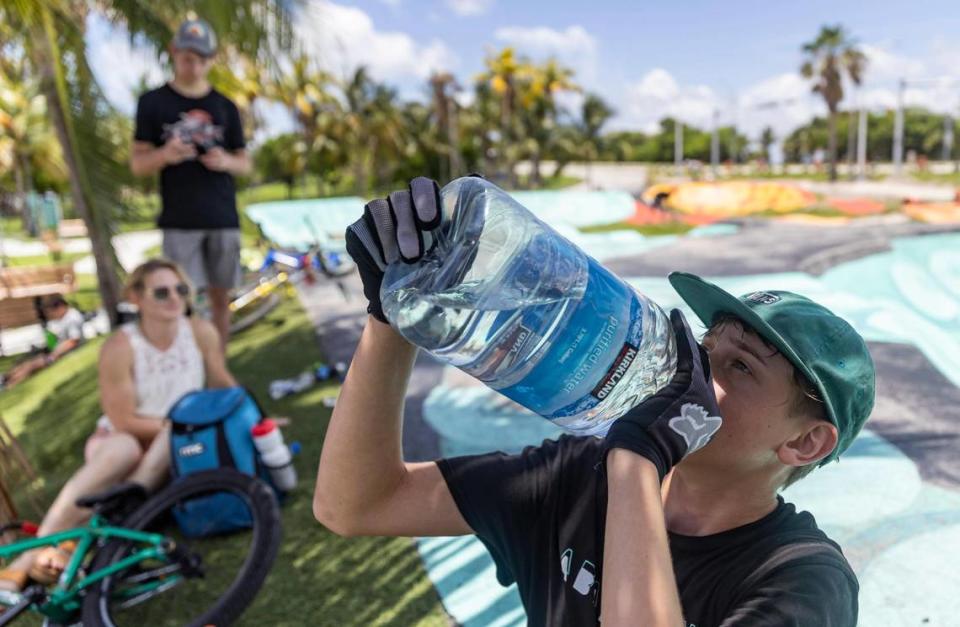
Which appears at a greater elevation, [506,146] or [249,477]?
[506,146]

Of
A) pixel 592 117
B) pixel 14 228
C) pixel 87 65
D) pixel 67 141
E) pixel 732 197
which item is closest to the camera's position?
pixel 87 65

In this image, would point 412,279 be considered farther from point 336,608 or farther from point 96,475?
point 96,475

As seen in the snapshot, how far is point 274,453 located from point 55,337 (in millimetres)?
6383

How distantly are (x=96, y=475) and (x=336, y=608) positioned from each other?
1.30 metres

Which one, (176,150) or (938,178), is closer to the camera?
(176,150)

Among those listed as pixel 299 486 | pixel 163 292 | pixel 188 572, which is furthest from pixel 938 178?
pixel 188 572

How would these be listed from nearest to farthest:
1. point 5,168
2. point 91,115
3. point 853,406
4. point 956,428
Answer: point 853,406, point 956,428, point 91,115, point 5,168

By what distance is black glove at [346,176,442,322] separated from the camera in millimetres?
1175

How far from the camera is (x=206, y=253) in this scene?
5008 millimetres

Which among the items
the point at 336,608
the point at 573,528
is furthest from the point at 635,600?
the point at 336,608

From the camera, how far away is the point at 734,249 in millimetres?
10250

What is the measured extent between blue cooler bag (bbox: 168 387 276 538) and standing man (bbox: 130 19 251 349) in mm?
1817

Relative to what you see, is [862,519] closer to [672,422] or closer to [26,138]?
[672,422]

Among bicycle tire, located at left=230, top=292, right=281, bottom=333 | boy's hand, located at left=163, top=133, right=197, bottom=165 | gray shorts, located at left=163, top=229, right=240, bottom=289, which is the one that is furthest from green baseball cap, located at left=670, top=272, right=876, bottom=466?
bicycle tire, located at left=230, top=292, right=281, bottom=333
